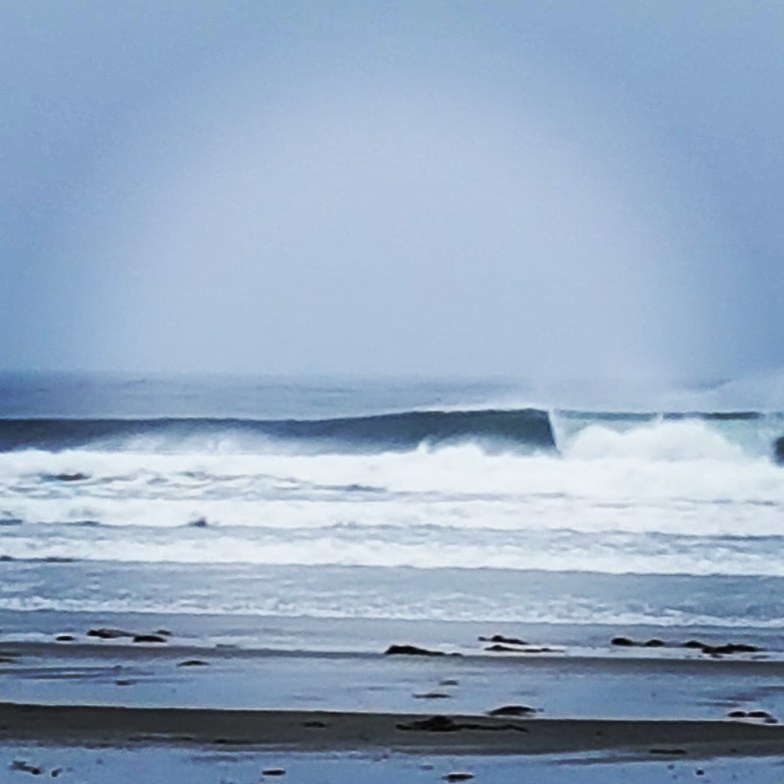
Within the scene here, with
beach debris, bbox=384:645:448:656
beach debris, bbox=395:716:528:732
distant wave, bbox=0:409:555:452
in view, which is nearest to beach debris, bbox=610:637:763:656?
beach debris, bbox=384:645:448:656

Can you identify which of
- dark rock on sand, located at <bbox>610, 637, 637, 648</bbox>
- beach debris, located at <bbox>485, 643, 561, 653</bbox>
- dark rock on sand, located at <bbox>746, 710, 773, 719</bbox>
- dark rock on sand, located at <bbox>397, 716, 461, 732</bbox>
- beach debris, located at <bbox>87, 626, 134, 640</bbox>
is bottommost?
dark rock on sand, located at <bbox>746, 710, 773, 719</bbox>

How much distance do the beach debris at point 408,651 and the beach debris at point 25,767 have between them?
121 centimetres

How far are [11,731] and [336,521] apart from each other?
2.89 meters

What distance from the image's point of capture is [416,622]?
4.84 metres

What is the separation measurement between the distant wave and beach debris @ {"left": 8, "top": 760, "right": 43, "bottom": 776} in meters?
4.54

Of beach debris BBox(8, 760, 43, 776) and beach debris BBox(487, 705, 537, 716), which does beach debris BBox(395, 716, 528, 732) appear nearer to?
beach debris BBox(487, 705, 537, 716)

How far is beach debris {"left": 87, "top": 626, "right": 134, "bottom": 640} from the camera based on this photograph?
4734mm

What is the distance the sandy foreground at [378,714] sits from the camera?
11.6 ft

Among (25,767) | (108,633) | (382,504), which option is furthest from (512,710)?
(382,504)

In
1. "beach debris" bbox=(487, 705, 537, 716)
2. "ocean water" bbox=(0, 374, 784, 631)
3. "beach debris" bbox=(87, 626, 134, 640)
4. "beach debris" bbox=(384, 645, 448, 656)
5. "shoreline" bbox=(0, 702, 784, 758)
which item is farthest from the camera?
"ocean water" bbox=(0, 374, 784, 631)

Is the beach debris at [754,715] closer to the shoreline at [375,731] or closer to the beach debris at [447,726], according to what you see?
the shoreline at [375,731]

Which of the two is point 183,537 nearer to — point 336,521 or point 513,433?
point 336,521

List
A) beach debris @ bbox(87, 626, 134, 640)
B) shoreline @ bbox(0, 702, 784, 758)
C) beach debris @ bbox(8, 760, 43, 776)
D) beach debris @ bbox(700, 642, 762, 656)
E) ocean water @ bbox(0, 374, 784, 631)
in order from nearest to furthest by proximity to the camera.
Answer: beach debris @ bbox(8, 760, 43, 776)
shoreline @ bbox(0, 702, 784, 758)
beach debris @ bbox(700, 642, 762, 656)
beach debris @ bbox(87, 626, 134, 640)
ocean water @ bbox(0, 374, 784, 631)

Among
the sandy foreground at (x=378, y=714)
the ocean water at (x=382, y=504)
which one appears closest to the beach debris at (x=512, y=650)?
the sandy foreground at (x=378, y=714)
